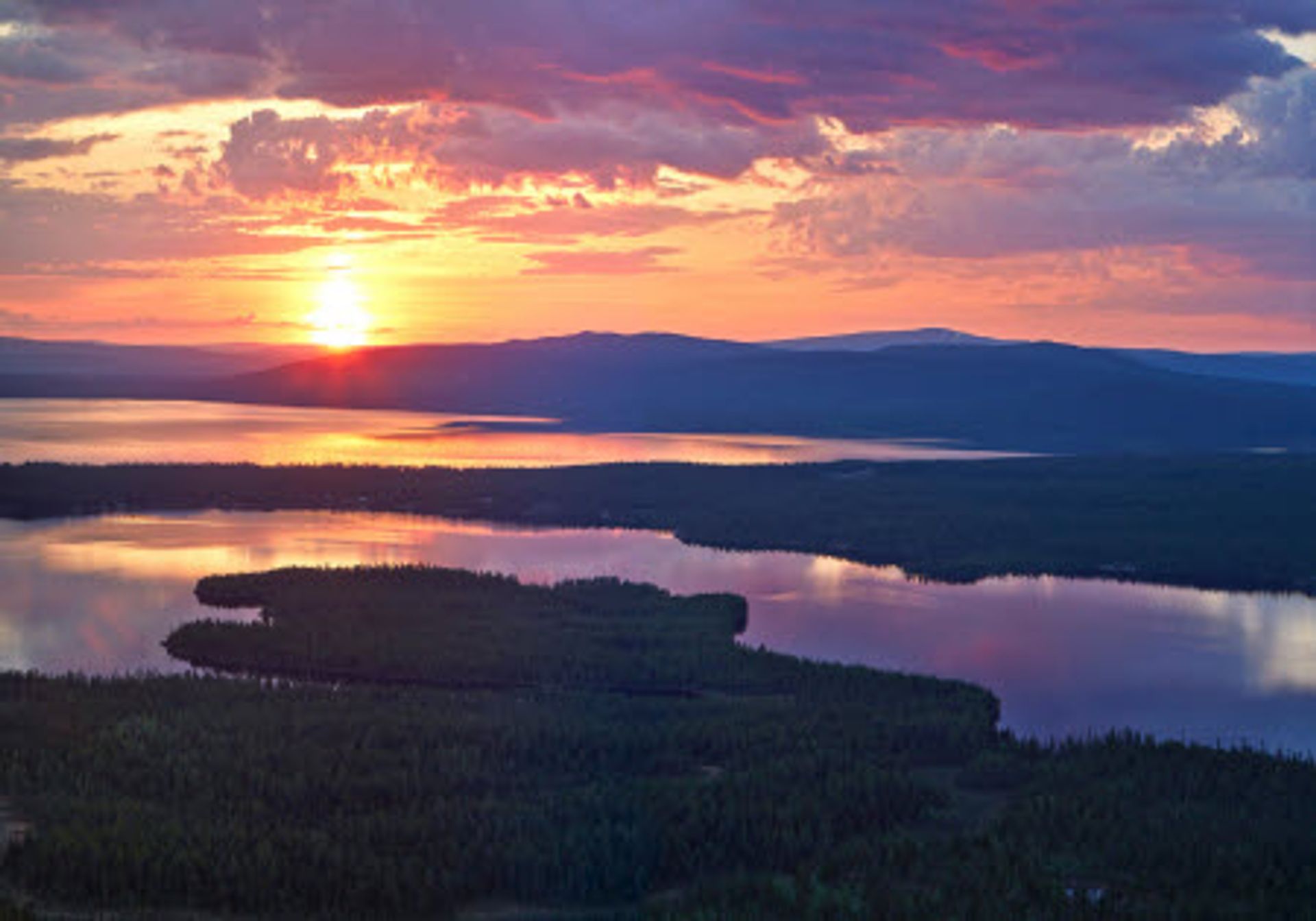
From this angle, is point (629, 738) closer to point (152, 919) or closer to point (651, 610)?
point (152, 919)

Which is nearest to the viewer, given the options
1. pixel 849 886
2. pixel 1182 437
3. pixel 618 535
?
pixel 849 886

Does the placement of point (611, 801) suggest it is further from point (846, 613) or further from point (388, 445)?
point (388, 445)

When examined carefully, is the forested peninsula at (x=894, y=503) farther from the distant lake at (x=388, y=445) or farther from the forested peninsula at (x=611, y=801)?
the forested peninsula at (x=611, y=801)

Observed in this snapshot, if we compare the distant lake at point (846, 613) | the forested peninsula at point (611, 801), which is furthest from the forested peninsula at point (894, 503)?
the forested peninsula at point (611, 801)

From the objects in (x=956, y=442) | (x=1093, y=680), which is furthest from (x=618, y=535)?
(x=956, y=442)

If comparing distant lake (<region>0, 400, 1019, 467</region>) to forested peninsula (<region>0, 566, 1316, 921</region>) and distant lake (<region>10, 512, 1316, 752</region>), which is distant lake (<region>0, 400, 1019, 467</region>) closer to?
distant lake (<region>10, 512, 1316, 752</region>)

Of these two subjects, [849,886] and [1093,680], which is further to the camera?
[1093,680]
